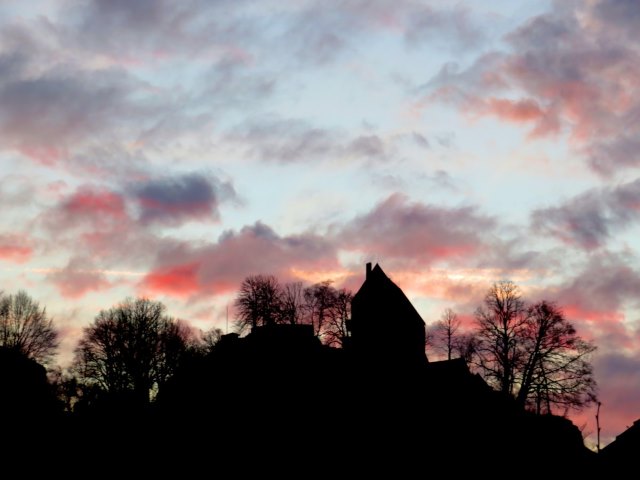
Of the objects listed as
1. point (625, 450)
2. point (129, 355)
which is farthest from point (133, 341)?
point (625, 450)

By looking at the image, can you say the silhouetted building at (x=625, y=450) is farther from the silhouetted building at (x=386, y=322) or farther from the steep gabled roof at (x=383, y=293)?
the steep gabled roof at (x=383, y=293)

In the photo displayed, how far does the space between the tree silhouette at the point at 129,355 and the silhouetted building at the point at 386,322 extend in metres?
26.6

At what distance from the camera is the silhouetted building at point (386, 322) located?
61500 mm

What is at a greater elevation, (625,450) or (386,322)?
(386,322)

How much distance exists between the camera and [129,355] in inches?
3199

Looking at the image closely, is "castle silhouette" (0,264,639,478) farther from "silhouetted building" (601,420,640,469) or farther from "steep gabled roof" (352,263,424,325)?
"steep gabled roof" (352,263,424,325)

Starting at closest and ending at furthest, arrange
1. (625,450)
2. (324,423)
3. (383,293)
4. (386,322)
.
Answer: (324,423) < (625,450) < (386,322) < (383,293)


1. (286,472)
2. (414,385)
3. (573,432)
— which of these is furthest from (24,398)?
(573,432)

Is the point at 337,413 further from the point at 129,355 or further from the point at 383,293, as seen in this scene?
the point at 129,355

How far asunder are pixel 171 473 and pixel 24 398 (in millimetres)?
26021

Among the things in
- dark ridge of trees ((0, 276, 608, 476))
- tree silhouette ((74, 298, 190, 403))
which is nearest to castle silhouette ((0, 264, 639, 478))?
dark ridge of trees ((0, 276, 608, 476))

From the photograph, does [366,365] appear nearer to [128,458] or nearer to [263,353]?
[263,353]

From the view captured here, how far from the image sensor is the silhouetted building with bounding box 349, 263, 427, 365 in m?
61.5

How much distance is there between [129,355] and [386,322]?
112 feet
